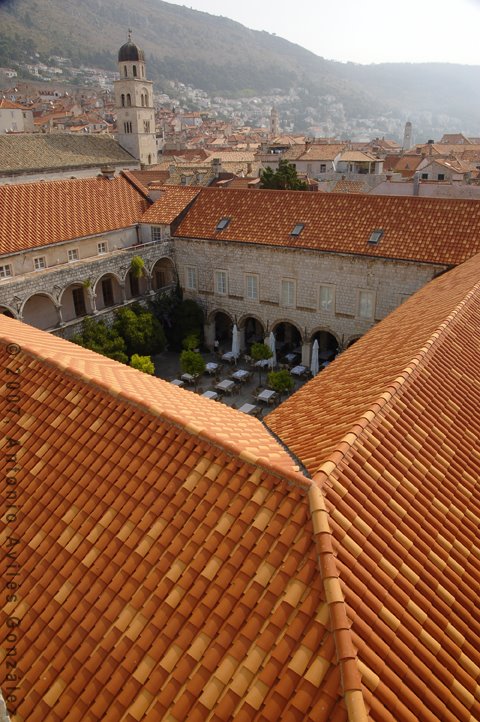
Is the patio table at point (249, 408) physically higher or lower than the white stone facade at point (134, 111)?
lower

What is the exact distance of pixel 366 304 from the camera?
82.2 ft

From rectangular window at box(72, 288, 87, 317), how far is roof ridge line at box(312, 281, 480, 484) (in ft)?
64.1

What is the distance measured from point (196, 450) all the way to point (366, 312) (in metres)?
20.1

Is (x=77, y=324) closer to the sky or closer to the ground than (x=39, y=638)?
closer to the ground

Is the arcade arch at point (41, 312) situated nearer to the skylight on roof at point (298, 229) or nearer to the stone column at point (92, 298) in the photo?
the stone column at point (92, 298)

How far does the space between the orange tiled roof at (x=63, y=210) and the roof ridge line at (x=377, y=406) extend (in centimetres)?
1913

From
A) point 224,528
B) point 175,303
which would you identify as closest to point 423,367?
point 224,528

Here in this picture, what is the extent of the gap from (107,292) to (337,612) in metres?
26.8

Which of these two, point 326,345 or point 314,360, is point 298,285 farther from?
point 326,345

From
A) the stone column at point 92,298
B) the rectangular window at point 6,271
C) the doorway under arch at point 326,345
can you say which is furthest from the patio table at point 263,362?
the rectangular window at point 6,271

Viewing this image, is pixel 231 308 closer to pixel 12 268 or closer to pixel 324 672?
pixel 12 268

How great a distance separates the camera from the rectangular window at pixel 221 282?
28788 millimetres

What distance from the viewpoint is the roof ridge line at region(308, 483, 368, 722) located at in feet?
13.0

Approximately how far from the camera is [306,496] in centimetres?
528
